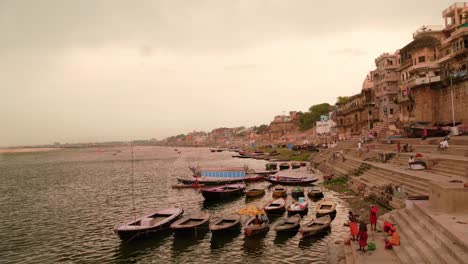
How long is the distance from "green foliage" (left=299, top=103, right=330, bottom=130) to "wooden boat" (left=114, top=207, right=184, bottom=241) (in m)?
132

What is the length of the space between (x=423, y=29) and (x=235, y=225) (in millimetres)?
45190

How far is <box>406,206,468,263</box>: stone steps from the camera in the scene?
11.8 m

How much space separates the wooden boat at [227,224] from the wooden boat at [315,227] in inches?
188

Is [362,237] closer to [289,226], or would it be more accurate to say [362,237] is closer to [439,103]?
[289,226]

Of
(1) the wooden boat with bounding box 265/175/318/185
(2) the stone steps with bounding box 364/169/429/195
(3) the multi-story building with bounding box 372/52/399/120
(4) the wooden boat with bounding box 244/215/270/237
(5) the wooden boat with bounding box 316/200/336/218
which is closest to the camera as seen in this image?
(4) the wooden boat with bounding box 244/215/270/237

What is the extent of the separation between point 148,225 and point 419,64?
147 ft

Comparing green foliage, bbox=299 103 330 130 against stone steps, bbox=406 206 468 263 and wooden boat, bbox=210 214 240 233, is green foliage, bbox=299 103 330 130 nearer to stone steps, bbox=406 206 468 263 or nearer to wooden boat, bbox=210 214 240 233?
wooden boat, bbox=210 214 240 233

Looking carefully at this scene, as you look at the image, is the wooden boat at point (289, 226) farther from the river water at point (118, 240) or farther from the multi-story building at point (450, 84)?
the multi-story building at point (450, 84)

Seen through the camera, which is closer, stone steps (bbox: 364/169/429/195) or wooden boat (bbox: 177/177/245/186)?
stone steps (bbox: 364/169/429/195)

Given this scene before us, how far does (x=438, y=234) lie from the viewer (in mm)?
14398

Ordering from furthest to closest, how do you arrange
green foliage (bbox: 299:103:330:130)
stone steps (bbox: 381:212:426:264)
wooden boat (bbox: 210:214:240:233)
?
green foliage (bbox: 299:103:330:130) < wooden boat (bbox: 210:214:240:233) < stone steps (bbox: 381:212:426:264)

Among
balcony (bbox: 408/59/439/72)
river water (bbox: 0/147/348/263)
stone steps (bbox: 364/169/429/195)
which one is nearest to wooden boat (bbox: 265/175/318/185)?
river water (bbox: 0/147/348/263)

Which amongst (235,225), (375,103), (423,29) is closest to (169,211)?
(235,225)

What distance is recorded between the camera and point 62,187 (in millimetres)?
59562
